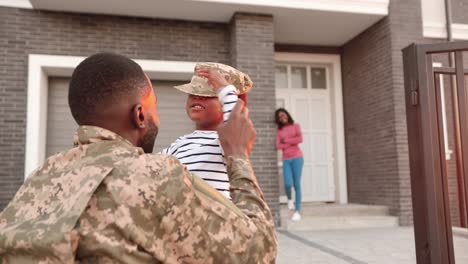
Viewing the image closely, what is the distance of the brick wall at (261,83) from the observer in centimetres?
718

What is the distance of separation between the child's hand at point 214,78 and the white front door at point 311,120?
7.41 m

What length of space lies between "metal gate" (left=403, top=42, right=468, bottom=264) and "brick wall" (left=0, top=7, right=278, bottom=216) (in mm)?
4531

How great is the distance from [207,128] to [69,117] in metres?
6.22

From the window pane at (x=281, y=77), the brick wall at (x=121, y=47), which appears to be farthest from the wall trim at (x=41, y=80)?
the window pane at (x=281, y=77)

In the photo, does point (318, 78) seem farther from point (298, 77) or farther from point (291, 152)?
point (291, 152)

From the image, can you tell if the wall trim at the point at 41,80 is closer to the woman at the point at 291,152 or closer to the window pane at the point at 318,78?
the woman at the point at 291,152

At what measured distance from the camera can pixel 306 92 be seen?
29.4 ft

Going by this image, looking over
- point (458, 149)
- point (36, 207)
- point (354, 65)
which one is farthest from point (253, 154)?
point (36, 207)

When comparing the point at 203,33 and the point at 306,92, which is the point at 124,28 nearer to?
the point at 203,33

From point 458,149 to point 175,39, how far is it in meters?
5.69

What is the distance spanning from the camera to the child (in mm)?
1605

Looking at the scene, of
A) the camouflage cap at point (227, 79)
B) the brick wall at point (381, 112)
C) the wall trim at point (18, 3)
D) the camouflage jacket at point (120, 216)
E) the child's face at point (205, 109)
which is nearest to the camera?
the camouflage jacket at point (120, 216)

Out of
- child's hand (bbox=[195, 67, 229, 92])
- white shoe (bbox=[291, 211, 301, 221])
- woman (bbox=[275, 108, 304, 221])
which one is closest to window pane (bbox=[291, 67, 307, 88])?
woman (bbox=[275, 108, 304, 221])

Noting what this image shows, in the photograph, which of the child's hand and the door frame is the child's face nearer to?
the child's hand
